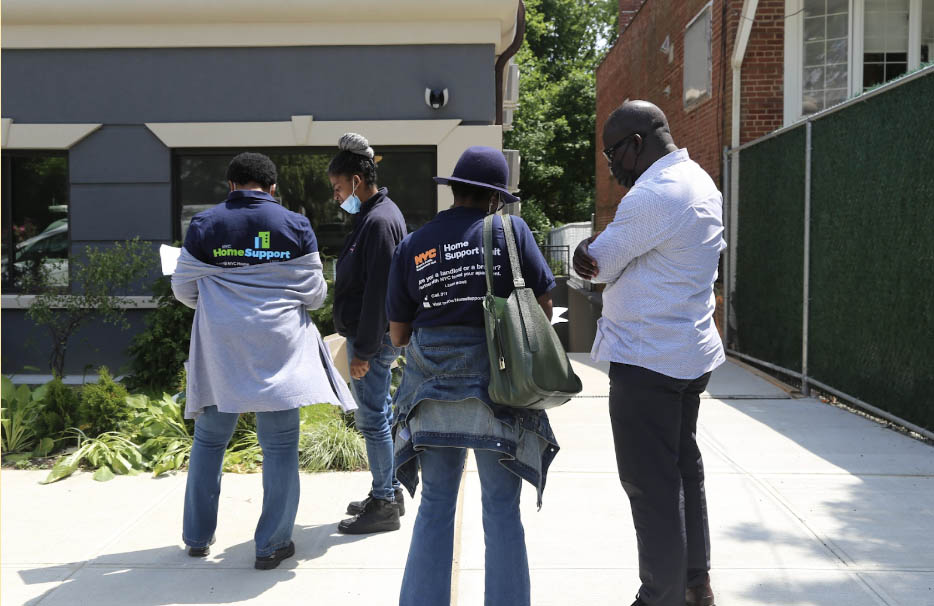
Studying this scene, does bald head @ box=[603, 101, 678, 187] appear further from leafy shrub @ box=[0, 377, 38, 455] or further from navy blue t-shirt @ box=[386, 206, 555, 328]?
leafy shrub @ box=[0, 377, 38, 455]

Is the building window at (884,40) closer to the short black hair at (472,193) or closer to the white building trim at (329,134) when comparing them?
the white building trim at (329,134)

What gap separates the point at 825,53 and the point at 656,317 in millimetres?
8675

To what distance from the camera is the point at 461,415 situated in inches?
121

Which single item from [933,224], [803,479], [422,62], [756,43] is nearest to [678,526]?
[803,479]

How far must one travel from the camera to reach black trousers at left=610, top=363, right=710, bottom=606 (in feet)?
10.3

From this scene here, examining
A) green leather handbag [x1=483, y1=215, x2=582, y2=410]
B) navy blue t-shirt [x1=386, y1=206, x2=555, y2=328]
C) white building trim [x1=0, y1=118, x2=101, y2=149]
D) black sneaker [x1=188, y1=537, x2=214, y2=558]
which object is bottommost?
black sneaker [x1=188, y1=537, x2=214, y2=558]

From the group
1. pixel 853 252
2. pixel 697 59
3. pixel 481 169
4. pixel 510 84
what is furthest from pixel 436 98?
pixel 697 59

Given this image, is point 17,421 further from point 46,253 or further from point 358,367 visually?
point 358,367

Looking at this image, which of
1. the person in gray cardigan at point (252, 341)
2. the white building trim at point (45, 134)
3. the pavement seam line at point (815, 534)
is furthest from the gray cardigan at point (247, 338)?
the white building trim at point (45, 134)

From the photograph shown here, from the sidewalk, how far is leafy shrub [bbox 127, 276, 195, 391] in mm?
1530

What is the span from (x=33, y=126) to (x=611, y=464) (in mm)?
6129

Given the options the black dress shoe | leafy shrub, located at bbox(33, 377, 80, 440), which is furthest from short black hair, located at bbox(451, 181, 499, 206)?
leafy shrub, located at bbox(33, 377, 80, 440)

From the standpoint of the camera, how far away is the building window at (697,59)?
1231 cm

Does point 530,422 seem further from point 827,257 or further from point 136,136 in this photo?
point 136,136
